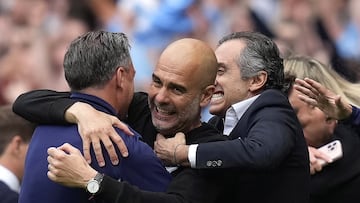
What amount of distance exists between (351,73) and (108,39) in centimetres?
264

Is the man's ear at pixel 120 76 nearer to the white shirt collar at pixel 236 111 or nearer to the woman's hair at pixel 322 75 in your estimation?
the white shirt collar at pixel 236 111

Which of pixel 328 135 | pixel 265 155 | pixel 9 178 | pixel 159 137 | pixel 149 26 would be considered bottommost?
pixel 328 135

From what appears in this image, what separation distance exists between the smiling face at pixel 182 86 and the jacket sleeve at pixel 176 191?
26 centimetres

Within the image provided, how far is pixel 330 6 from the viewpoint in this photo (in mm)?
9203

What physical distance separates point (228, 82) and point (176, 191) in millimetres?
688

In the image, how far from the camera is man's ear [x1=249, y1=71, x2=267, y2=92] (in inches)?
170

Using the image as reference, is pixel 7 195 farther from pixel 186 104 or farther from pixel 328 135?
pixel 328 135

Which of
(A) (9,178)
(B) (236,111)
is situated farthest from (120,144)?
(A) (9,178)

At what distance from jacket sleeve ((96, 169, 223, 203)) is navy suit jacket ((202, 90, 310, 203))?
8 centimetres

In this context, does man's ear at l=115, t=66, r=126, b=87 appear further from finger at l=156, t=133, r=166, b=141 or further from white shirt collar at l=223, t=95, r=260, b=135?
white shirt collar at l=223, t=95, r=260, b=135

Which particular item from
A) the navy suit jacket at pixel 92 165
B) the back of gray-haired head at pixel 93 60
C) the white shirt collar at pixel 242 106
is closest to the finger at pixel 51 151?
the navy suit jacket at pixel 92 165

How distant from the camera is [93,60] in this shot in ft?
13.1

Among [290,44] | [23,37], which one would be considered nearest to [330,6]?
[290,44]

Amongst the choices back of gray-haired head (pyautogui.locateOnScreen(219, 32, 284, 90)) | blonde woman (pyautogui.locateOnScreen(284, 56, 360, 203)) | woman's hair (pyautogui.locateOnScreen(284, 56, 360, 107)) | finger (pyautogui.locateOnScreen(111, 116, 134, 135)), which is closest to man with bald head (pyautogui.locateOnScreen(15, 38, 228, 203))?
finger (pyautogui.locateOnScreen(111, 116, 134, 135))
